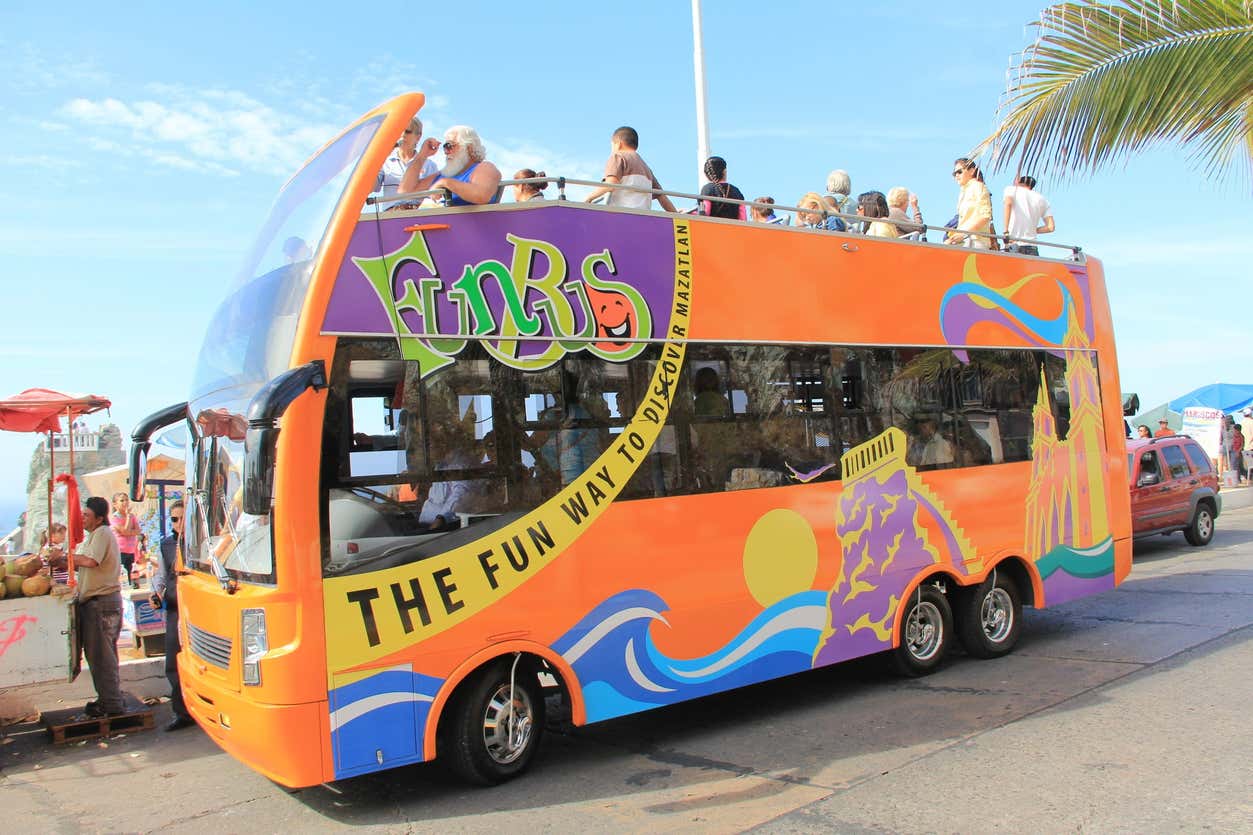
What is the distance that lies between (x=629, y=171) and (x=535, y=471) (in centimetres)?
288

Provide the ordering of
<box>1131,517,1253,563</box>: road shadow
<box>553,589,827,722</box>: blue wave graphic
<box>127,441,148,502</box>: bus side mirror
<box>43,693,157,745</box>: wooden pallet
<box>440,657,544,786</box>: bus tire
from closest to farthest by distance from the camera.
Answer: <box>440,657,544,786</box>: bus tire → <box>553,589,827,722</box>: blue wave graphic → <box>127,441,148,502</box>: bus side mirror → <box>43,693,157,745</box>: wooden pallet → <box>1131,517,1253,563</box>: road shadow

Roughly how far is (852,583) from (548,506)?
2847mm

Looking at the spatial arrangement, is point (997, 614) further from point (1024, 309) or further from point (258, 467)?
point (258, 467)

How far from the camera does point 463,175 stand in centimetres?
588

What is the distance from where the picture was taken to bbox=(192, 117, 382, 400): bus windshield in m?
5.39

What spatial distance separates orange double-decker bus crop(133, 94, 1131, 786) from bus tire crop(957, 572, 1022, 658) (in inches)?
14.5

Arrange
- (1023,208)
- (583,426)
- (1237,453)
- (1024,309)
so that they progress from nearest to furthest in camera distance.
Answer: (583,426)
(1024,309)
(1023,208)
(1237,453)

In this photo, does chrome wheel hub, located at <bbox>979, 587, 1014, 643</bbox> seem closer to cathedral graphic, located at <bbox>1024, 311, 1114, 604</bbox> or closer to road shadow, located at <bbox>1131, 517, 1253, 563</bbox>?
cathedral graphic, located at <bbox>1024, 311, 1114, 604</bbox>

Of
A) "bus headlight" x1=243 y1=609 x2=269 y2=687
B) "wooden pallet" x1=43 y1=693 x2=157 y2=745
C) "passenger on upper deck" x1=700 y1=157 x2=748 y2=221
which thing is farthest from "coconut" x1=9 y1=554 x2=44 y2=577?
"passenger on upper deck" x1=700 y1=157 x2=748 y2=221

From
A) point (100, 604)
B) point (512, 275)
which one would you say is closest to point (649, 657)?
point (512, 275)

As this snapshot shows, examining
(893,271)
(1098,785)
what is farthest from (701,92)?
(1098,785)

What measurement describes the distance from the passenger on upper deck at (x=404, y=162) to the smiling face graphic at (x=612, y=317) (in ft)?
4.36

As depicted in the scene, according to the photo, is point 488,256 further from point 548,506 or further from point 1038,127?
point 1038,127

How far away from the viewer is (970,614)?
8.59 metres
